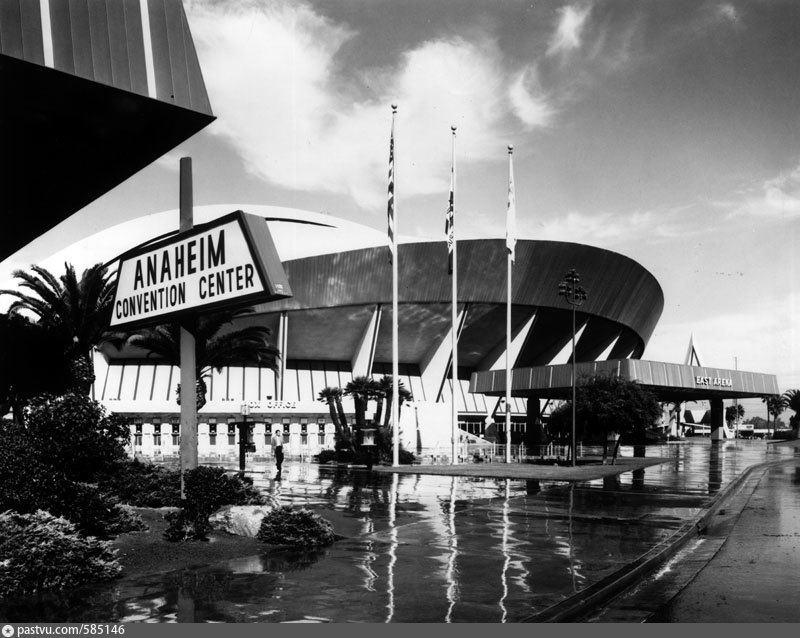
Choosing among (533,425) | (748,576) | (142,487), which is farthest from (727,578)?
(533,425)

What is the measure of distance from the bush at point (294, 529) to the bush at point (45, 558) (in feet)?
9.78

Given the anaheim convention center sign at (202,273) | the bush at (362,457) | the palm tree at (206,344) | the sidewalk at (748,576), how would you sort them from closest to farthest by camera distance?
the sidewalk at (748,576)
the anaheim convention center sign at (202,273)
the palm tree at (206,344)
the bush at (362,457)

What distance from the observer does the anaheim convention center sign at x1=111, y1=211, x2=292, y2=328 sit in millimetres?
10344

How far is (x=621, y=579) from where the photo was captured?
969 centimetres

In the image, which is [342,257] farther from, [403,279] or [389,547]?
[389,547]

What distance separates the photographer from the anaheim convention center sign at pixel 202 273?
10344mm

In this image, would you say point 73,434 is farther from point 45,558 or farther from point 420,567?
point 420,567

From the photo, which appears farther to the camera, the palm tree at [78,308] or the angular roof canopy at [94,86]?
the palm tree at [78,308]

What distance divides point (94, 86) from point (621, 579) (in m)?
8.56

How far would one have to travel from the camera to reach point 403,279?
217ft

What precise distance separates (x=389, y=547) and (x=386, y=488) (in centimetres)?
1237

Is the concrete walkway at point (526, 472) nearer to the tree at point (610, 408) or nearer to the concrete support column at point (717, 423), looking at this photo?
the tree at point (610, 408)

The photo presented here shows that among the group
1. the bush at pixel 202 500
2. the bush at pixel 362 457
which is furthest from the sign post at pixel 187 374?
the bush at pixel 362 457

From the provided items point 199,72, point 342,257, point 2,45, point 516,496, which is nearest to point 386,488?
point 516,496
